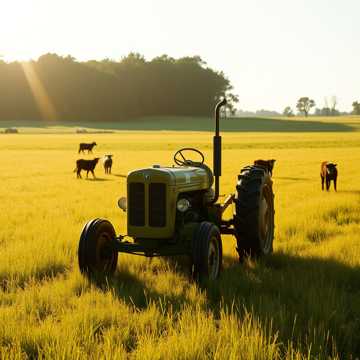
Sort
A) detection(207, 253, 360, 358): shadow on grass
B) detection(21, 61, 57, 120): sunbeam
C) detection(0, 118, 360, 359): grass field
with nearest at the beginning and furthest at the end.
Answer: detection(0, 118, 360, 359): grass field → detection(207, 253, 360, 358): shadow on grass → detection(21, 61, 57, 120): sunbeam

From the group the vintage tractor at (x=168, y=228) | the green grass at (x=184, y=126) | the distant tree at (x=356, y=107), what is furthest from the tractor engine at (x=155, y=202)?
the distant tree at (x=356, y=107)

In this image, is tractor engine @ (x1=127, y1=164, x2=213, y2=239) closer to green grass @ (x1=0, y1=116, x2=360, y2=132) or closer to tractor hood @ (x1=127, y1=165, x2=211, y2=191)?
tractor hood @ (x1=127, y1=165, x2=211, y2=191)

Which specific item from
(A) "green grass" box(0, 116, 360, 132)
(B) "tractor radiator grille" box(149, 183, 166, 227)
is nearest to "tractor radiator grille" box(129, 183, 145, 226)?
(B) "tractor radiator grille" box(149, 183, 166, 227)

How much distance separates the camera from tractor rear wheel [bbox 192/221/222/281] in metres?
5.77

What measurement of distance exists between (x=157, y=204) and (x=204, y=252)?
89 cm

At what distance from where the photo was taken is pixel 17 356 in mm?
3811

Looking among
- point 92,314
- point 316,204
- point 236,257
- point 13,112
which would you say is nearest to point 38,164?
point 316,204

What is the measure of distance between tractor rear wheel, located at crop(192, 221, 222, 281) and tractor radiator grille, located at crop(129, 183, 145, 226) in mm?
762

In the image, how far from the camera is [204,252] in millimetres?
5754

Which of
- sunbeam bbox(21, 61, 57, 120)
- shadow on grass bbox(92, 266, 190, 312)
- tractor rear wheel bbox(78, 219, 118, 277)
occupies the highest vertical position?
sunbeam bbox(21, 61, 57, 120)

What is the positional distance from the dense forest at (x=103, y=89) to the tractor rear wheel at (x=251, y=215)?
341ft

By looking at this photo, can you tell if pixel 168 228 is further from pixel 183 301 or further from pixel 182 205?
pixel 183 301

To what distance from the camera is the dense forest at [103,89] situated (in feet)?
360

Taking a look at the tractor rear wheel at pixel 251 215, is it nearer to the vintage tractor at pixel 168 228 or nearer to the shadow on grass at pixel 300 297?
the vintage tractor at pixel 168 228
